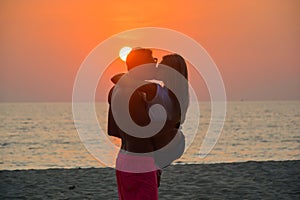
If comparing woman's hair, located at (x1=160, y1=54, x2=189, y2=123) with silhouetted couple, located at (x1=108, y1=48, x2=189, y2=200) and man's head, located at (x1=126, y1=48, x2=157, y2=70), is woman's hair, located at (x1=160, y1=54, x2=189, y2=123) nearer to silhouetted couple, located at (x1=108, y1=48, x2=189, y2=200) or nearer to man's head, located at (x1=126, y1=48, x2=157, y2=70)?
silhouetted couple, located at (x1=108, y1=48, x2=189, y2=200)

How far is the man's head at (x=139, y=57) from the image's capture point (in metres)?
4.25

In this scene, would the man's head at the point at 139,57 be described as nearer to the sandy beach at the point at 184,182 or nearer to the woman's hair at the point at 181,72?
the woman's hair at the point at 181,72

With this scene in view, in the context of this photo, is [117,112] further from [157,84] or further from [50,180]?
[50,180]

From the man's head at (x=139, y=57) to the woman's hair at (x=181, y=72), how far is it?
10cm

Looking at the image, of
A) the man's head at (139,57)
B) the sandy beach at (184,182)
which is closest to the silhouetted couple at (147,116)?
the man's head at (139,57)

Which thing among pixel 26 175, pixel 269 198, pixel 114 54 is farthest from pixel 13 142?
pixel 114 54

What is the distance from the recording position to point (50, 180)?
34.0 feet

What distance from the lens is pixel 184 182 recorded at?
10000 mm

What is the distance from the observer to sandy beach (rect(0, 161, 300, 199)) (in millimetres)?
8883

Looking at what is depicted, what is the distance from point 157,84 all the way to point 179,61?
0.26 metres

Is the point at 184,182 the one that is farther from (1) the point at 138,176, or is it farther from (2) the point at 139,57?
(2) the point at 139,57

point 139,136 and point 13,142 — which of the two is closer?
point 139,136

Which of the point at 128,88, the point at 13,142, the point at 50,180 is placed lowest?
the point at 128,88

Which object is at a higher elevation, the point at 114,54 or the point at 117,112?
the point at 114,54
